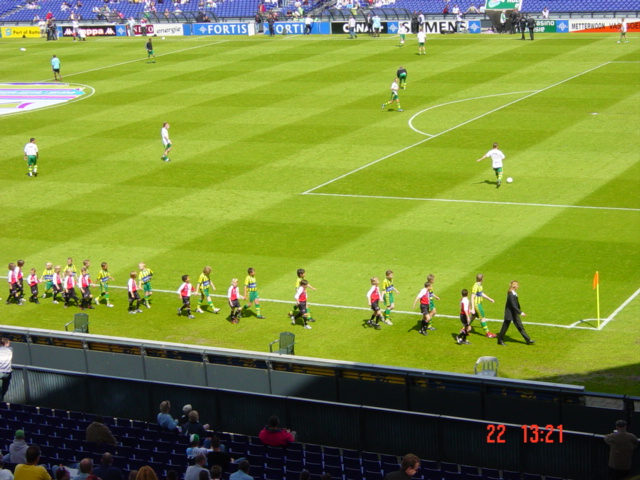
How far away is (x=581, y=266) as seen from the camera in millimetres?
29297

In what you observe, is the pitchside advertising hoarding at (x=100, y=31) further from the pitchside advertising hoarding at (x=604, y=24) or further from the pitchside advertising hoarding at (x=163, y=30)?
the pitchside advertising hoarding at (x=604, y=24)

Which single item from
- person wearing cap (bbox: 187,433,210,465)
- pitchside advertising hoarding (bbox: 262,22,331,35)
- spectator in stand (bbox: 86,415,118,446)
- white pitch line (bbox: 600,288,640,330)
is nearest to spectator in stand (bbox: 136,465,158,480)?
person wearing cap (bbox: 187,433,210,465)

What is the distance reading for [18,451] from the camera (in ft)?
51.1

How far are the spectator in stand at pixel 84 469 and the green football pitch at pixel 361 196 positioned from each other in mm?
11313

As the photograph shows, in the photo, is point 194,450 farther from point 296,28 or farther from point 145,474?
point 296,28

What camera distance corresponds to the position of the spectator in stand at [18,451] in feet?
50.9

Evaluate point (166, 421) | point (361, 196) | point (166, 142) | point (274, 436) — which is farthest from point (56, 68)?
point (274, 436)

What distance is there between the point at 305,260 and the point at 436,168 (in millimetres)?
11556

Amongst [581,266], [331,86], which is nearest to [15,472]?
[581,266]

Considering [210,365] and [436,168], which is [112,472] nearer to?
[210,365]

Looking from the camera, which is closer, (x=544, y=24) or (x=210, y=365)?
(x=210, y=365)

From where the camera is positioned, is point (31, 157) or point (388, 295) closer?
point (388, 295)

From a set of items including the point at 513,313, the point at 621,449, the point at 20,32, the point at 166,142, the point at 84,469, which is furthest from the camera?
the point at 20,32
